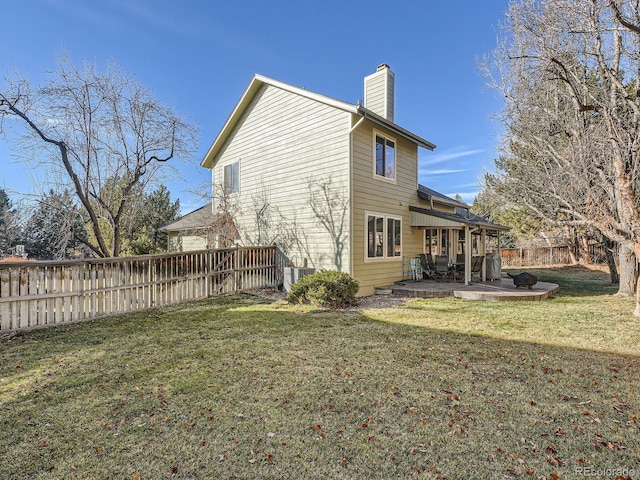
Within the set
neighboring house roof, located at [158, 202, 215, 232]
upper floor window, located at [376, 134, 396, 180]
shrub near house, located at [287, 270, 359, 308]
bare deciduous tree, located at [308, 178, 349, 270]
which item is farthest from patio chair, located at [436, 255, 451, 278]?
neighboring house roof, located at [158, 202, 215, 232]

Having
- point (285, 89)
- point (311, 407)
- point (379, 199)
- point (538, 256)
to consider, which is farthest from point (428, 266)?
point (538, 256)

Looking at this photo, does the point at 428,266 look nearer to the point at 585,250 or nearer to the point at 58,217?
the point at 58,217

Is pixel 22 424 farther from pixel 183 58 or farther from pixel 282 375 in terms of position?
pixel 183 58

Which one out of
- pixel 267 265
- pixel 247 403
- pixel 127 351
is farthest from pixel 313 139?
pixel 247 403

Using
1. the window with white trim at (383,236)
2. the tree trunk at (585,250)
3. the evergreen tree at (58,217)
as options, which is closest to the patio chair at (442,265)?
the window with white trim at (383,236)

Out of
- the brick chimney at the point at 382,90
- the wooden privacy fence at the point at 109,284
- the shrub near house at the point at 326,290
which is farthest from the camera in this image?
the brick chimney at the point at 382,90

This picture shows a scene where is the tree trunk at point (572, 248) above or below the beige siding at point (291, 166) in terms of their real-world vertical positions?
below

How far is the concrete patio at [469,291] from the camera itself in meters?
9.42

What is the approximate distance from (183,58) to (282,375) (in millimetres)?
13769

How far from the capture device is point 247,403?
341 cm

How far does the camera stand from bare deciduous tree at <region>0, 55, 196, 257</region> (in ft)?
30.2

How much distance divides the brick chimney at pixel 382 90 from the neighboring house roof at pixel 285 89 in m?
1.20

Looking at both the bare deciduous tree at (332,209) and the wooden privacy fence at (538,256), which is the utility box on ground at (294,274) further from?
the wooden privacy fence at (538,256)

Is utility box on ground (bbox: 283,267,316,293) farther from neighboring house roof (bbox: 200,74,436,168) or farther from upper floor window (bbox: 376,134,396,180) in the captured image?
neighboring house roof (bbox: 200,74,436,168)
